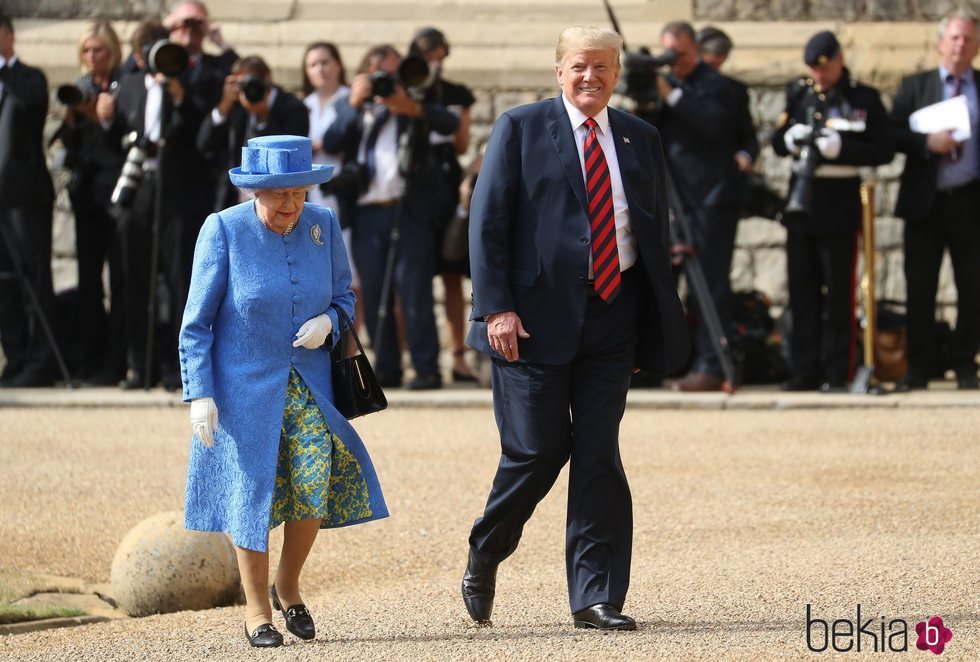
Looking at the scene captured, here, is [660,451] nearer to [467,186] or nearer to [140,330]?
[467,186]

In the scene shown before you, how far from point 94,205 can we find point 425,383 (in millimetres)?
2424

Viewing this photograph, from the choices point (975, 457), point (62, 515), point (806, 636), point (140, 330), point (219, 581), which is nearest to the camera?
point (806, 636)

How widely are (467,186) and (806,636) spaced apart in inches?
254

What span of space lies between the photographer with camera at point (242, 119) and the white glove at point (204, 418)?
18.9 feet

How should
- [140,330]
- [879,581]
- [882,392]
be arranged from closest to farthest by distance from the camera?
[879,581] < [882,392] < [140,330]

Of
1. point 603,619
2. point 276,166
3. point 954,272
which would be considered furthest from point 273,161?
point 954,272

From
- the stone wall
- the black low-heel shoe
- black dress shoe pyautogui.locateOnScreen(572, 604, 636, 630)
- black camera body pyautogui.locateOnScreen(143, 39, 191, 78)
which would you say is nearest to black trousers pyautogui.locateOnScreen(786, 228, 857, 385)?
black camera body pyautogui.locateOnScreen(143, 39, 191, 78)

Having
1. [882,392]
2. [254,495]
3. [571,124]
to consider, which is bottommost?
[882,392]

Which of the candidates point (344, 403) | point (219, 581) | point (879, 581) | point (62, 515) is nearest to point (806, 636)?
point (879, 581)

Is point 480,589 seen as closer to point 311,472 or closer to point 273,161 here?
point 311,472

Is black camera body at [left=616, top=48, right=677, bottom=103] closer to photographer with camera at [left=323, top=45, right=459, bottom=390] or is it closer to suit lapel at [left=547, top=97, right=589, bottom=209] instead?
photographer with camera at [left=323, top=45, right=459, bottom=390]

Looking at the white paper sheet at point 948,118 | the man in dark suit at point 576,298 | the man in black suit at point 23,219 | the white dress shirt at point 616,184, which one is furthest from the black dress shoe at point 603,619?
the man in black suit at point 23,219

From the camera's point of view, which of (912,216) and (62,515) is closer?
(62,515)

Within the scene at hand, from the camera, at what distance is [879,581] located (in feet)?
19.4
